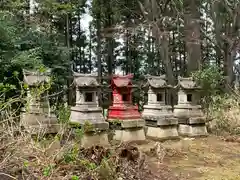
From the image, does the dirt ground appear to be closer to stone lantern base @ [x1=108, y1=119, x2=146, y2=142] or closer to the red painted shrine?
stone lantern base @ [x1=108, y1=119, x2=146, y2=142]

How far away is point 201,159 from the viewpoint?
6.25m

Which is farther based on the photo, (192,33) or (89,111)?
(192,33)

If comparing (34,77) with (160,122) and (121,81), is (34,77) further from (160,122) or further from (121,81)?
(160,122)

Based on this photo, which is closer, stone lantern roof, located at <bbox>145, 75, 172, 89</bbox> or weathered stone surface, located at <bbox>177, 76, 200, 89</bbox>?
stone lantern roof, located at <bbox>145, 75, 172, 89</bbox>

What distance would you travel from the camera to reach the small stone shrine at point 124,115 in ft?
25.1

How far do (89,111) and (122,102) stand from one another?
50.5 inches

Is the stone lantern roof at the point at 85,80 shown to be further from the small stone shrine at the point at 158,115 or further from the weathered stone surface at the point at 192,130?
the weathered stone surface at the point at 192,130

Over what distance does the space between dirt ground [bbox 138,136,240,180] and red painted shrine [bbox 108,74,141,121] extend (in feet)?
2.99

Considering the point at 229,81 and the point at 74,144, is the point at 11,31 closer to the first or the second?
the point at 74,144

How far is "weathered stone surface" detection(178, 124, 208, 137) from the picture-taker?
28.3 ft

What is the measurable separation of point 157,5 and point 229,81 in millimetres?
4124

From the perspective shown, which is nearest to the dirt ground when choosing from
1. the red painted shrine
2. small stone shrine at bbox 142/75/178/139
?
small stone shrine at bbox 142/75/178/139

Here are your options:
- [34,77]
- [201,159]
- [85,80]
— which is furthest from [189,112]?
[34,77]

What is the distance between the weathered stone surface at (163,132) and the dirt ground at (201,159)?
244 millimetres
